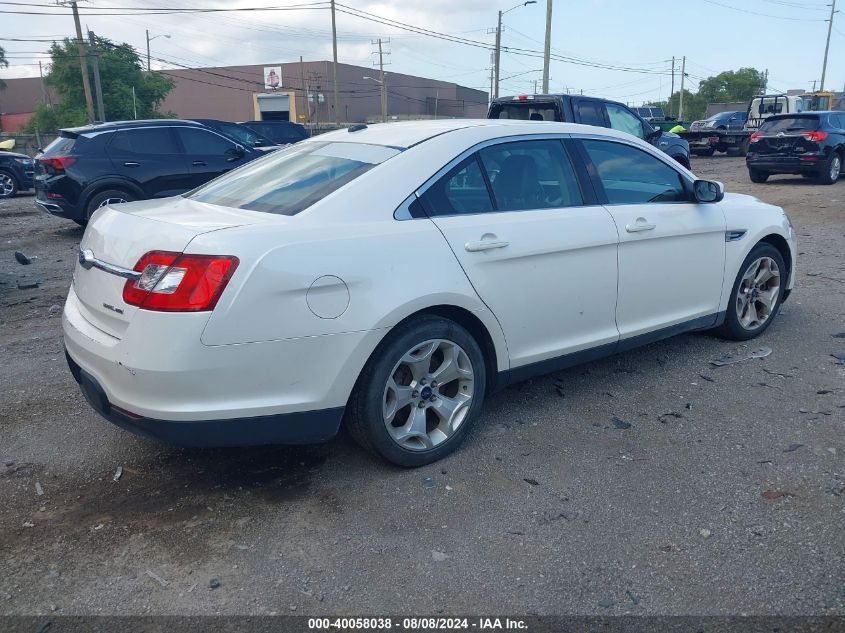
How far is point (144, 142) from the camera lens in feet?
36.5

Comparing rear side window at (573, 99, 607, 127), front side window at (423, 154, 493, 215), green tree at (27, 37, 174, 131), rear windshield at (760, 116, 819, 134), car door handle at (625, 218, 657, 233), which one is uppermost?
green tree at (27, 37, 174, 131)

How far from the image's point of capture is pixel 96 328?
328 cm

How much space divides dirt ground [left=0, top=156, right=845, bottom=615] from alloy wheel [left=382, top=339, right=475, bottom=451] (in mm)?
193

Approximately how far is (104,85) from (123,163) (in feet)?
Result: 148

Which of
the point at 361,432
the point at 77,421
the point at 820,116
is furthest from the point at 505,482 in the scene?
the point at 820,116

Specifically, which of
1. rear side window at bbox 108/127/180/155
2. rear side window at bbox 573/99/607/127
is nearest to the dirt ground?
rear side window at bbox 108/127/180/155

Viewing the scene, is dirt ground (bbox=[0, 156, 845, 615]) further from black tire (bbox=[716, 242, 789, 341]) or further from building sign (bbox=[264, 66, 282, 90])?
building sign (bbox=[264, 66, 282, 90])

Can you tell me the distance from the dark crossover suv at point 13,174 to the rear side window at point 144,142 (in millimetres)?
8431

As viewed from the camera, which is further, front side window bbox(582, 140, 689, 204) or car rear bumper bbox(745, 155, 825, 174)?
car rear bumper bbox(745, 155, 825, 174)

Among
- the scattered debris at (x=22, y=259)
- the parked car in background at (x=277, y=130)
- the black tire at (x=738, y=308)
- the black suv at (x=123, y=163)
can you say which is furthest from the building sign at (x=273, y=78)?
the black tire at (x=738, y=308)

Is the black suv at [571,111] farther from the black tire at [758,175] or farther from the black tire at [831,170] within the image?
the black tire at [831,170]

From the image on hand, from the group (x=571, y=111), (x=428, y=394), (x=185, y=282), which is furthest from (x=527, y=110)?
(x=185, y=282)

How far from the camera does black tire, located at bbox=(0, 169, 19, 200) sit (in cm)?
1745

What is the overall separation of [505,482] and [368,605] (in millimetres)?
1073
